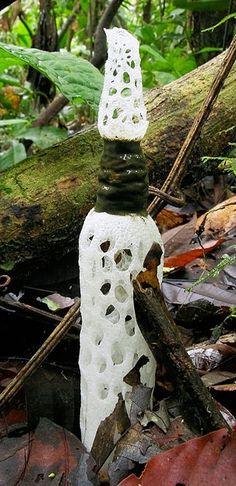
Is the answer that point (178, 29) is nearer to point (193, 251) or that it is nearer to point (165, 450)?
point (193, 251)

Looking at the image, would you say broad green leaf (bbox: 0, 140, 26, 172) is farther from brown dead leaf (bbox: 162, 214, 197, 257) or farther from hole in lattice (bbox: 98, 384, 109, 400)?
hole in lattice (bbox: 98, 384, 109, 400)

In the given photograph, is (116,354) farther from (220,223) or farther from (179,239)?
(220,223)

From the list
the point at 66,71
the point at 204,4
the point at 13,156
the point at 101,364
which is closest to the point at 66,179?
the point at 66,71

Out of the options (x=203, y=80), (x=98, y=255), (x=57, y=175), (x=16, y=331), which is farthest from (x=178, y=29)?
(x=98, y=255)

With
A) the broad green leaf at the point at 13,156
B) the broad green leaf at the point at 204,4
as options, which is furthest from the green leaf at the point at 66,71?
the broad green leaf at the point at 204,4

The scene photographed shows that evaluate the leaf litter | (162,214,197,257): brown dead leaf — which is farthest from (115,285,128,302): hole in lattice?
(162,214,197,257): brown dead leaf

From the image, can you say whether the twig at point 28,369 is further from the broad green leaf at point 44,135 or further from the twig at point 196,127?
the broad green leaf at point 44,135
